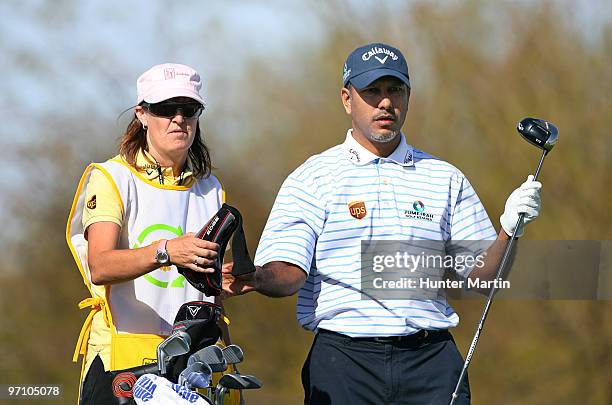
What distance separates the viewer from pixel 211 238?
2.73 metres

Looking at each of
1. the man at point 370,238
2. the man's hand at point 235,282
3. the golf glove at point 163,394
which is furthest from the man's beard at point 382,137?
the golf glove at point 163,394

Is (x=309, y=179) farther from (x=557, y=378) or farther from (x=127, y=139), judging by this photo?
(x=557, y=378)

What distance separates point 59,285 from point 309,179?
482 centimetres

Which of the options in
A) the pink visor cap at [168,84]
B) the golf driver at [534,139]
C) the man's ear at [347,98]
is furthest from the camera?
the man's ear at [347,98]

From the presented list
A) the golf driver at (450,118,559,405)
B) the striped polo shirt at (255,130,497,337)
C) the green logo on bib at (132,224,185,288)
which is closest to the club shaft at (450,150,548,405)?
the golf driver at (450,118,559,405)

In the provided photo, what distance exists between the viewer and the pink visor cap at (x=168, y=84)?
306cm

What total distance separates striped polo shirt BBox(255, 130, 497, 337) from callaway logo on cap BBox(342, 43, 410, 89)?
8.5 inches

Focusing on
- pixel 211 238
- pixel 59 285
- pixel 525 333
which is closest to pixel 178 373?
pixel 211 238

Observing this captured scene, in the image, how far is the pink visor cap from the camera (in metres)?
3.06

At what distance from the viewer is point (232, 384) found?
8.63 feet

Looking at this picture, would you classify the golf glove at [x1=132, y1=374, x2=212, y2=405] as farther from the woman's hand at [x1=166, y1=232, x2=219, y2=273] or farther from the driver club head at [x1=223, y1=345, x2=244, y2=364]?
the woman's hand at [x1=166, y1=232, x2=219, y2=273]

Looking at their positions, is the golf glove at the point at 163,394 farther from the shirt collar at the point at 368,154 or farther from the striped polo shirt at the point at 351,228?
the shirt collar at the point at 368,154

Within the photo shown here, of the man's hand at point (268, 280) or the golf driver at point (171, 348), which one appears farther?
the man's hand at point (268, 280)

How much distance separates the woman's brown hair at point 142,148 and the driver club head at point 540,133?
1.09 m
